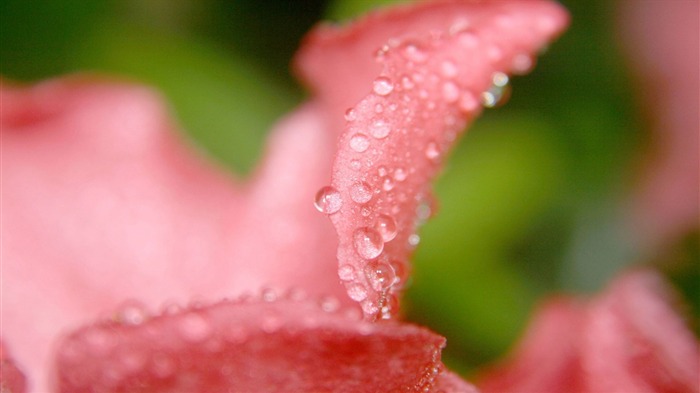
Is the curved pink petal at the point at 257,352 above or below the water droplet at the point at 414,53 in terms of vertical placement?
below

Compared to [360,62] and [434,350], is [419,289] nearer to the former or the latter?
[360,62]

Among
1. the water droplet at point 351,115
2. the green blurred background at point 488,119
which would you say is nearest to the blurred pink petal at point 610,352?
the green blurred background at point 488,119

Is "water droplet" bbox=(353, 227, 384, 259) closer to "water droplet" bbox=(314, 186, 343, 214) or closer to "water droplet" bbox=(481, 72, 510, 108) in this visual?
"water droplet" bbox=(314, 186, 343, 214)

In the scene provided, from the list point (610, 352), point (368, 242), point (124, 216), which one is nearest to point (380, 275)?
point (368, 242)

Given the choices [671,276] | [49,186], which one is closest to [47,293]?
[49,186]

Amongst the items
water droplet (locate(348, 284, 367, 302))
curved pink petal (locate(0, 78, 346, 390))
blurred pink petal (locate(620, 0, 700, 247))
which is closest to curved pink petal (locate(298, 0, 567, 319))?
water droplet (locate(348, 284, 367, 302))

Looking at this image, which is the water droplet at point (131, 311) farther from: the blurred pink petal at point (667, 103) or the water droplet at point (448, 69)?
the blurred pink petal at point (667, 103)
